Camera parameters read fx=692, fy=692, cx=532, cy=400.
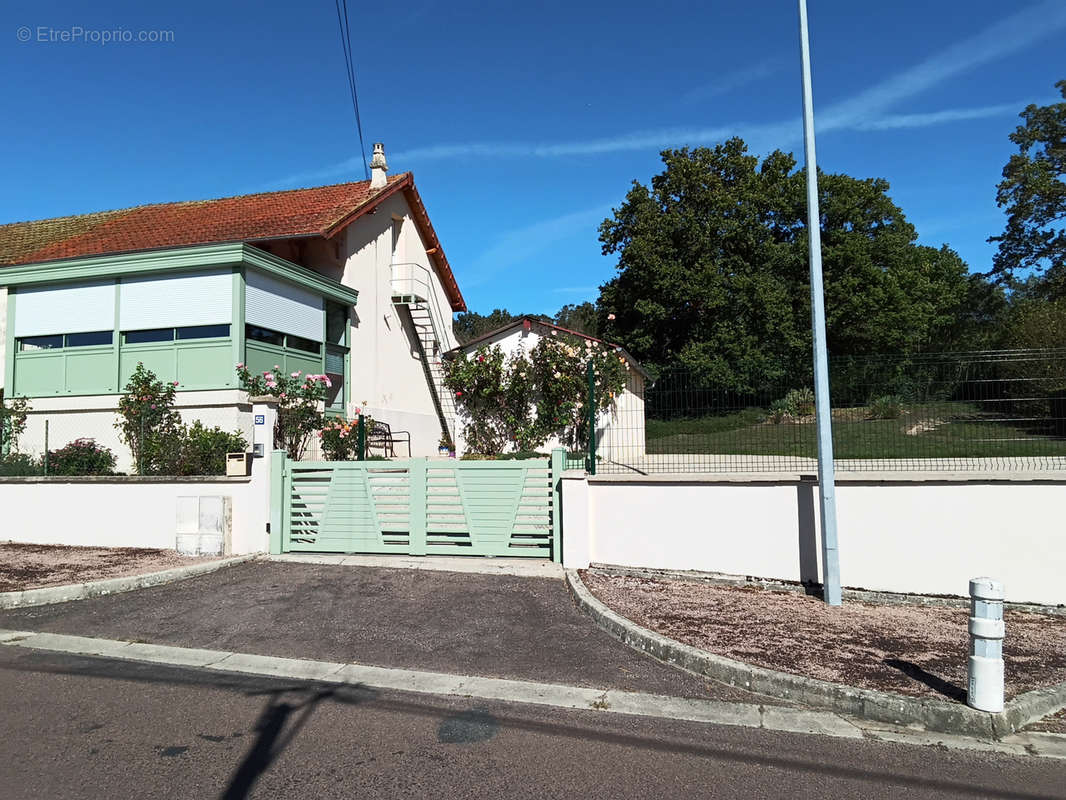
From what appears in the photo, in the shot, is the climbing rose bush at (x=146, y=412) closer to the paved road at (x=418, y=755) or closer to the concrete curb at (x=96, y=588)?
the concrete curb at (x=96, y=588)

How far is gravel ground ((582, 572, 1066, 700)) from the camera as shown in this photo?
17.2ft

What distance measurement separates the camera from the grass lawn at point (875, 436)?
782cm

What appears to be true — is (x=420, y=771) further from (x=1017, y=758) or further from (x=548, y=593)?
(x=548, y=593)

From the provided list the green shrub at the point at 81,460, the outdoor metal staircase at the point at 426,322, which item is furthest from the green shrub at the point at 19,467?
the outdoor metal staircase at the point at 426,322

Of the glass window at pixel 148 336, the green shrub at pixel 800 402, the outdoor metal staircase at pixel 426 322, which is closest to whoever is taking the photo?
the green shrub at pixel 800 402

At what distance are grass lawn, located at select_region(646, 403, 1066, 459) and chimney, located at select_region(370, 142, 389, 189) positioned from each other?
13.6 meters

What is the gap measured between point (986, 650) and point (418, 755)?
12.0 feet

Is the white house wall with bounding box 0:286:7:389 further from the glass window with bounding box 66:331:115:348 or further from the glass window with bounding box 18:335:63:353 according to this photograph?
the glass window with bounding box 66:331:115:348

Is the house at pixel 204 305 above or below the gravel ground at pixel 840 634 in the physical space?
above

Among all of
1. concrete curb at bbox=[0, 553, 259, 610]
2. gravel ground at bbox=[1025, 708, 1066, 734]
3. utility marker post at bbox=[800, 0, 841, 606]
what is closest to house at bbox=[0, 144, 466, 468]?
concrete curb at bbox=[0, 553, 259, 610]

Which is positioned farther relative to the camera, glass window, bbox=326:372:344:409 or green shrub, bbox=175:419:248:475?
glass window, bbox=326:372:344:409

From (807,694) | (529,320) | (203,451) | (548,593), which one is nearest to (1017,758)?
(807,694)

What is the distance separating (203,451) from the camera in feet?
38.1

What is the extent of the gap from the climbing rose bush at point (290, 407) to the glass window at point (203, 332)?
936 mm
